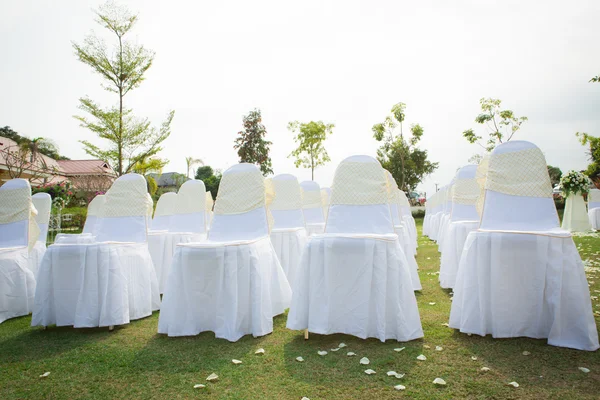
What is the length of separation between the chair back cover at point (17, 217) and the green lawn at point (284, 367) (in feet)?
5.59

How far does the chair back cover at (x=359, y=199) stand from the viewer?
11.3ft

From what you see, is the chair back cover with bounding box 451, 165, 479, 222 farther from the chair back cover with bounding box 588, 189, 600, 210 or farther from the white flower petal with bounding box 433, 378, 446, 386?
the chair back cover with bounding box 588, 189, 600, 210

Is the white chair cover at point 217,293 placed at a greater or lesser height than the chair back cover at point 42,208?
lesser

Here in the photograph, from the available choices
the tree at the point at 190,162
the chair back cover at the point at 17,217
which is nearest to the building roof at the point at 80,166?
the tree at the point at 190,162

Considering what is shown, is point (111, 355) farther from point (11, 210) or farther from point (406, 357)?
point (11, 210)

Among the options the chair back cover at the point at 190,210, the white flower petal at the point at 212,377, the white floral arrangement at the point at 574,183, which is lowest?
the white flower petal at the point at 212,377

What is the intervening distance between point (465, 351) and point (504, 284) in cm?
63

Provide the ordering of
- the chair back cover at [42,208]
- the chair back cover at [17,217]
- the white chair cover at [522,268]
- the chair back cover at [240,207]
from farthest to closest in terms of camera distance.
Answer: the chair back cover at [42,208] < the chair back cover at [17,217] < the chair back cover at [240,207] < the white chair cover at [522,268]

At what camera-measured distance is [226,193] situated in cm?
416

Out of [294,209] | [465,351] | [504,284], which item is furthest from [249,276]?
[294,209]

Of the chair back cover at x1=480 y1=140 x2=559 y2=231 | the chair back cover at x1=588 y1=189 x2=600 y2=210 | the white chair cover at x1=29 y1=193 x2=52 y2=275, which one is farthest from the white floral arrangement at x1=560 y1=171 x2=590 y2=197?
the white chair cover at x1=29 y1=193 x2=52 y2=275

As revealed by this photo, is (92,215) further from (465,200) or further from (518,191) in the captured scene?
(518,191)

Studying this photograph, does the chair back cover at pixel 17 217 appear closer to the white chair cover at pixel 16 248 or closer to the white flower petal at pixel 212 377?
the white chair cover at pixel 16 248

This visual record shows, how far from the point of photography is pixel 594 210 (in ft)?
38.5
